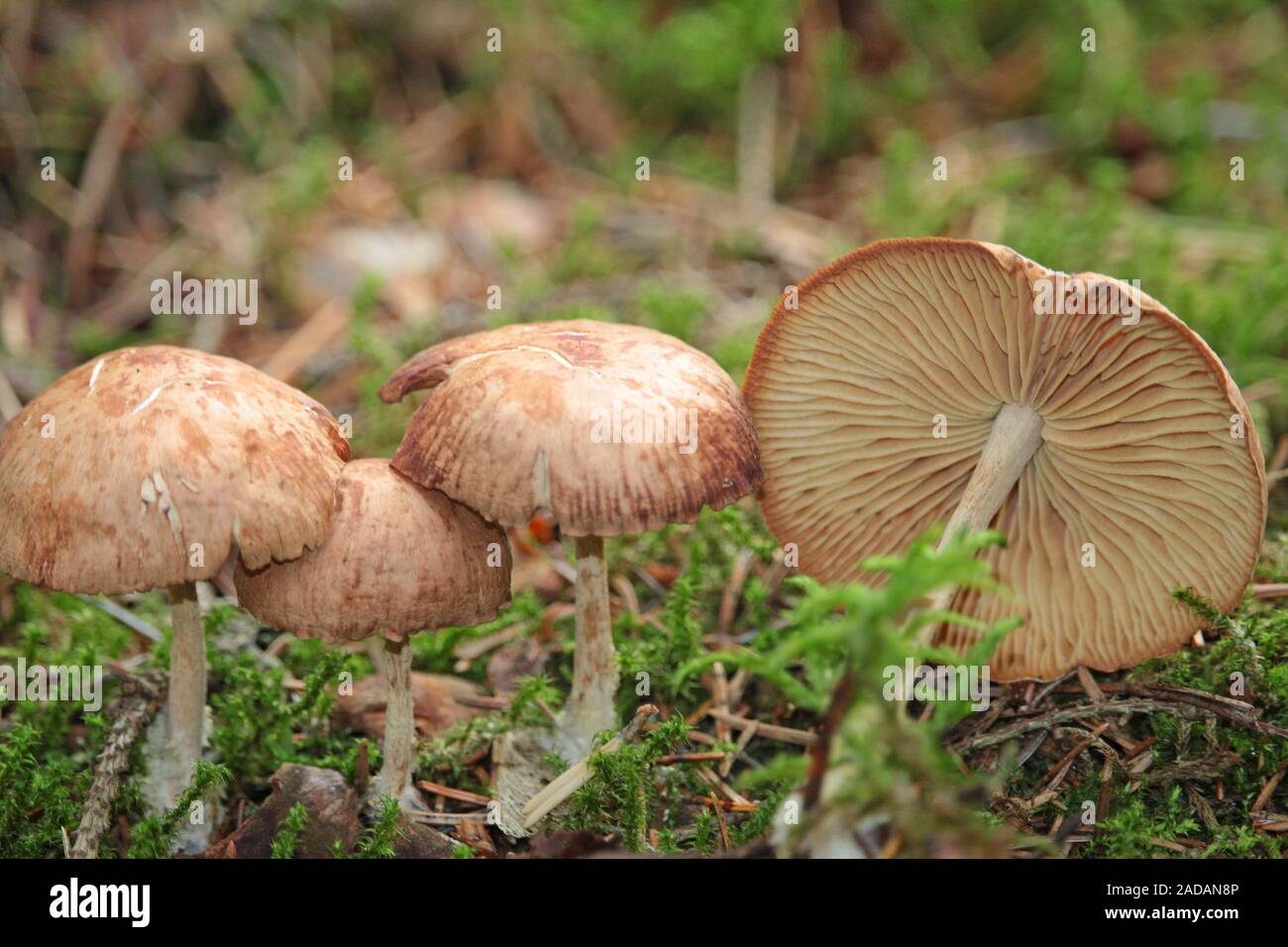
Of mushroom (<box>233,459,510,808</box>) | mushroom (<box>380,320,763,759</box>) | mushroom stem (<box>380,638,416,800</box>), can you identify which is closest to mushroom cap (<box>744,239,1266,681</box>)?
mushroom (<box>380,320,763,759</box>)

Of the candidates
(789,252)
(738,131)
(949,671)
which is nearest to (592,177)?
(738,131)

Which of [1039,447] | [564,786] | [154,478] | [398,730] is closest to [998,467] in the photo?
[1039,447]

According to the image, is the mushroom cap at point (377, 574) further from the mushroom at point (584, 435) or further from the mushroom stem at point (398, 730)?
the mushroom stem at point (398, 730)

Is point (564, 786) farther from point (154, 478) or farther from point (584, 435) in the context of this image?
point (154, 478)

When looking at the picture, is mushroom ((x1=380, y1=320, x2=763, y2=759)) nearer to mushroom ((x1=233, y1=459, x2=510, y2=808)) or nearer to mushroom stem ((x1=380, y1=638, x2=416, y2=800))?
mushroom ((x1=233, y1=459, x2=510, y2=808))

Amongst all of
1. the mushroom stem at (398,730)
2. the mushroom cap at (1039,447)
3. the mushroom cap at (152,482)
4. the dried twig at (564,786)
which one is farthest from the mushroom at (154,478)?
the mushroom cap at (1039,447)

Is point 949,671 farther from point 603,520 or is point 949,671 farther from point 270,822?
point 270,822

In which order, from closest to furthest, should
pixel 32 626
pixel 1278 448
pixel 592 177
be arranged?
1. pixel 32 626
2. pixel 1278 448
3. pixel 592 177
